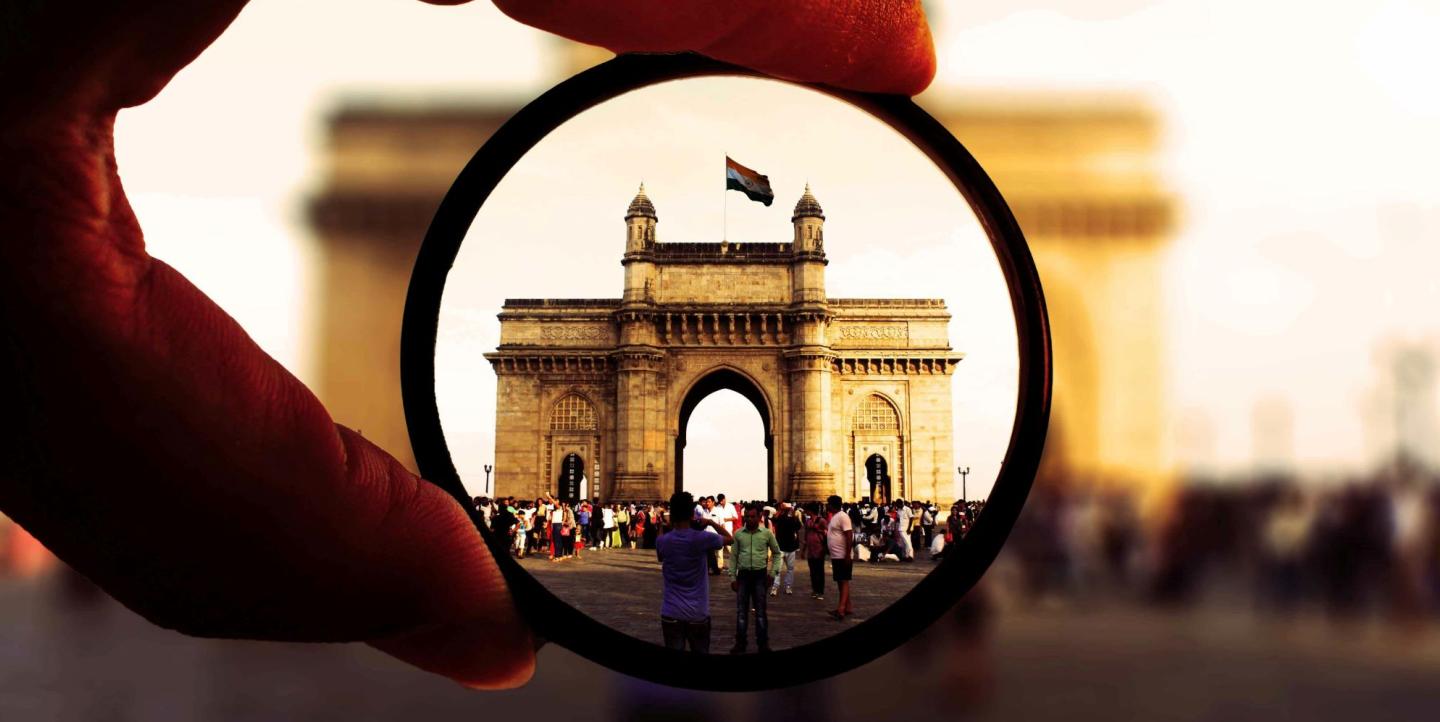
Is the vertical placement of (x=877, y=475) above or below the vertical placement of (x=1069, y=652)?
above

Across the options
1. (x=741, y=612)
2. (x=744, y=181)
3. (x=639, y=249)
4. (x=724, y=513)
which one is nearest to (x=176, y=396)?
(x=741, y=612)

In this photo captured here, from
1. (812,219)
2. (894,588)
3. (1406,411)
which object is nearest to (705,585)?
(894,588)

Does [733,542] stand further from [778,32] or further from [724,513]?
[724,513]

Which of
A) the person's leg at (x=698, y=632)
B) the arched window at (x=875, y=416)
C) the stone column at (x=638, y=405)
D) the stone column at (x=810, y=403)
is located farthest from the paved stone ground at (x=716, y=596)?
the arched window at (x=875, y=416)

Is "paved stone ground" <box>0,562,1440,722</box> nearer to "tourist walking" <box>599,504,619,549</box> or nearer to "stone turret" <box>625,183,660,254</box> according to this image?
"tourist walking" <box>599,504,619,549</box>

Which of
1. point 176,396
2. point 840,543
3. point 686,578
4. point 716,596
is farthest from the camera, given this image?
point 716,596

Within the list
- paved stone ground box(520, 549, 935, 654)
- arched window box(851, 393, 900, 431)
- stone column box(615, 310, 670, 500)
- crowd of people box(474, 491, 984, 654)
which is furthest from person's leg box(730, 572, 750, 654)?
arched window box(851, 393, 900, 431)

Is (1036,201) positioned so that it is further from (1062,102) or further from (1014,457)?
(1014,457)
